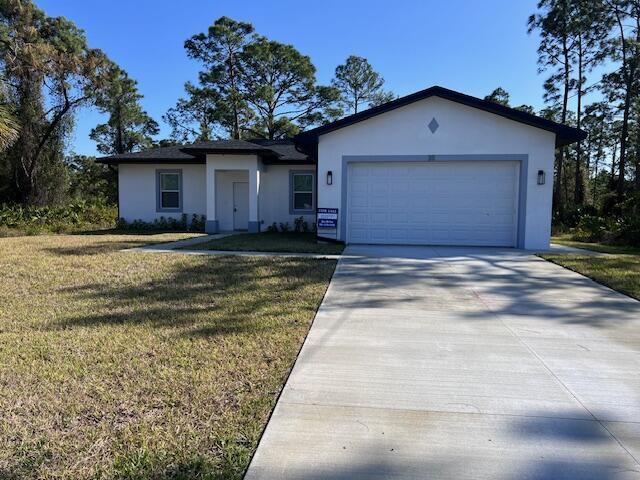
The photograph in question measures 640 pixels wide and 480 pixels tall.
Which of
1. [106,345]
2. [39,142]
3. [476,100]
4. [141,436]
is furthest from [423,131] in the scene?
[39,142]

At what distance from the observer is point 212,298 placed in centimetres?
608

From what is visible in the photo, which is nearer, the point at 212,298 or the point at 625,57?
the point at 212,298

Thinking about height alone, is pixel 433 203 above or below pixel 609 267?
above

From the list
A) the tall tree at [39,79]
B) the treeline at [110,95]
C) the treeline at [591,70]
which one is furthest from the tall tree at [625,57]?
the tall tree at [39,79]

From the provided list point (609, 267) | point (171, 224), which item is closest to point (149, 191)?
point (171, 224)

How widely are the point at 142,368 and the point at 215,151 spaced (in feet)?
42.6

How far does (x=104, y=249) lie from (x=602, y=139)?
4213cm

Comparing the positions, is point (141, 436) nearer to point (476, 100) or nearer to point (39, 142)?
point (476, 100)

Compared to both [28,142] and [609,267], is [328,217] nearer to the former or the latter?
[609,267]

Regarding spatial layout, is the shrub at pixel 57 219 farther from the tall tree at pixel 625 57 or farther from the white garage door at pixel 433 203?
the tall tree at pixel 625 57

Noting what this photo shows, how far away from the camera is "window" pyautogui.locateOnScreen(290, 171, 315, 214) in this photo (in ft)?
56.3

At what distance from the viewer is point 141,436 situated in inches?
106

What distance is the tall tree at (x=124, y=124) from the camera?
108ft

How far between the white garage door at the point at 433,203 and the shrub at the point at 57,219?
1211 cm
